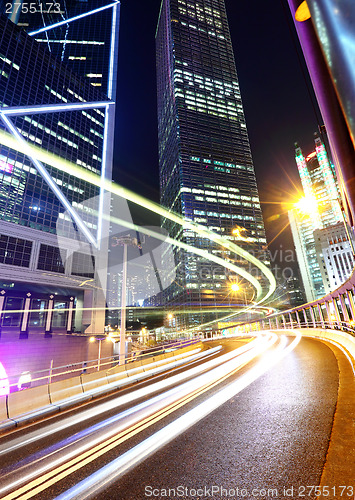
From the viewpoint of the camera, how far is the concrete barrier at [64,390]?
9.89m

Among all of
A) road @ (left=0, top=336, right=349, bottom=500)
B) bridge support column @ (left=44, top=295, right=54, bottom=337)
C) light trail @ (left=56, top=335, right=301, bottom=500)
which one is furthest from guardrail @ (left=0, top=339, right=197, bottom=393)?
bridge support column @ (left=44, top=295, right=54, bottom=337)

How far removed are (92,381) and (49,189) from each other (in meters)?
51.6

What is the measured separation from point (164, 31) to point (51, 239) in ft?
629

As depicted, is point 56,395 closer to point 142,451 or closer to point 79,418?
point 79,418

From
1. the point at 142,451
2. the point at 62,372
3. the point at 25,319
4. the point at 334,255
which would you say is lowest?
the point at 62,372

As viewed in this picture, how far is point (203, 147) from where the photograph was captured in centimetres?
13375

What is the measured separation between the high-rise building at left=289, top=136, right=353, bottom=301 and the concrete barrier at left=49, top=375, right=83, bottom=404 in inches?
4117

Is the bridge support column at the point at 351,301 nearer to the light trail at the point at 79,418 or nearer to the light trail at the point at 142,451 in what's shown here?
the light trail at the point at 142,451

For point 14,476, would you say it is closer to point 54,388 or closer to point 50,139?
point 54,388

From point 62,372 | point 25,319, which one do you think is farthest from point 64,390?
point 25,319

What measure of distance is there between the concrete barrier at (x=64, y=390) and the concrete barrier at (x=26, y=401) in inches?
10.7

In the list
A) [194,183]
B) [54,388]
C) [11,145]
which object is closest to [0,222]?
[11,145]

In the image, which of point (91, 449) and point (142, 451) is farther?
point (91, 449)

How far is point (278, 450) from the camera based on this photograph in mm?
3920
